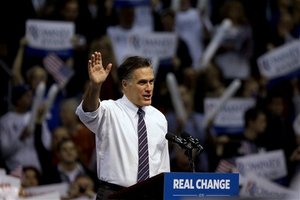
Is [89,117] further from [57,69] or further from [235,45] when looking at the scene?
[235,45]

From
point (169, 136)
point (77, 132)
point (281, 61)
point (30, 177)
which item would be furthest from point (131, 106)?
→ point (281, 61)

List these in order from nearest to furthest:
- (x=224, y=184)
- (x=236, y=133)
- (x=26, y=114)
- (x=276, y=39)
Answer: (x=224, y=184) → (x=26, y=114) → (x=236, y=133) → (x=276, y=39)

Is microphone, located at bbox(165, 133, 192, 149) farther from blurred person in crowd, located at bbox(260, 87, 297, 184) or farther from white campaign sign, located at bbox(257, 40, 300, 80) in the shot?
white campaign sign, located at bbox(257, 40, 300, 80)

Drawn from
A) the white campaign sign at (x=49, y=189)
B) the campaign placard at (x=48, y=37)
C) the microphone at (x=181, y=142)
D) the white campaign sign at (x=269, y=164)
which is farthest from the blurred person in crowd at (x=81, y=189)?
the microphone at (x=181, y=142)

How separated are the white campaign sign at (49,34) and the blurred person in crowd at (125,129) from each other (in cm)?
516

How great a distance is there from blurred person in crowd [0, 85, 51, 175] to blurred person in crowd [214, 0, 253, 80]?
296 centimetres

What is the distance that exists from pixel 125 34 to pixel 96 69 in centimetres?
617

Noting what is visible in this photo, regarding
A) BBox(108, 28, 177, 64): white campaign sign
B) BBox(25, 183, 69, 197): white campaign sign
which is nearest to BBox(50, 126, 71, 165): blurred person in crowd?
BBox(25, 183, 69, 197): white campaign sign

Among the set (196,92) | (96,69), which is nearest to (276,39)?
(196,92)

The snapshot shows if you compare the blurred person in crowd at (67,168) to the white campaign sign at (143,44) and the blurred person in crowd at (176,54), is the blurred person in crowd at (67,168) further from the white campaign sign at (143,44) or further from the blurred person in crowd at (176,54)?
the blurred person in crowd at (176,54)

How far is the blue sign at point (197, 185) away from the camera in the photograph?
7219 mm

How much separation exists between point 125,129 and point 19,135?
4.68 m

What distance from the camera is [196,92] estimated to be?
1412 centimetres

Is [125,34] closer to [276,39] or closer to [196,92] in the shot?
[196,92]
